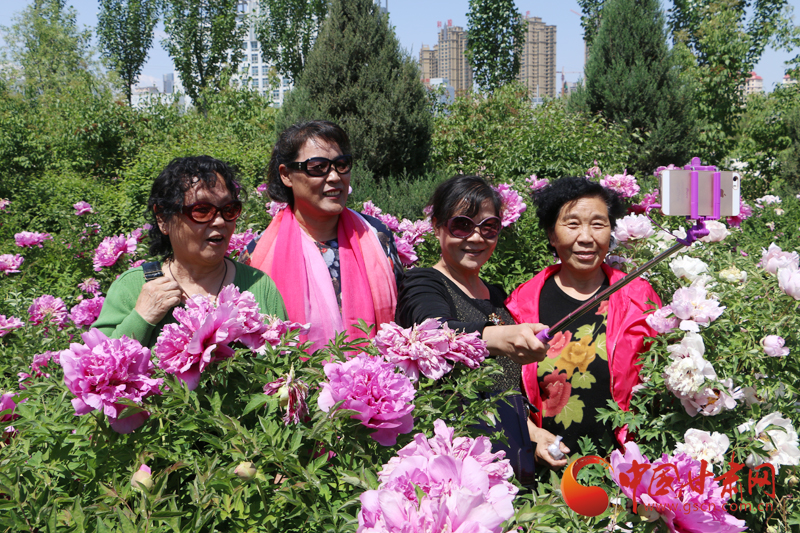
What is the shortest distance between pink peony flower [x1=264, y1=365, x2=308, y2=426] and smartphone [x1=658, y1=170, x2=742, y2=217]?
813 mm

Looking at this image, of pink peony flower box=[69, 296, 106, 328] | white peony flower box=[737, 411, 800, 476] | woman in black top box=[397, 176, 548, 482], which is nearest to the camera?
white peony flower box=[737, 411, 800, 476]

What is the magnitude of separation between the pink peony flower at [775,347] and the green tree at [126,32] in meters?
41.1

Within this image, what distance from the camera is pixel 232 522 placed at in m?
1.03

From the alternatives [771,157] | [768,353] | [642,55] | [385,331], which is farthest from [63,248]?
[771,157]

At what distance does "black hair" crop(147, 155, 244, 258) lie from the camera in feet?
6.11

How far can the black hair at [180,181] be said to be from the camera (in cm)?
186

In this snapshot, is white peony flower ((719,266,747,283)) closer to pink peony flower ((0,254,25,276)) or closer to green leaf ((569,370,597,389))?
green leaf ((569,370,597,389))

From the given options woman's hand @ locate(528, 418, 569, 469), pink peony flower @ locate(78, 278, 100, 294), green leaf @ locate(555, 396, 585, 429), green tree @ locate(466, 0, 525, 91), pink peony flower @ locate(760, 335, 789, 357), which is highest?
green tree @ locate(466, 0, 525, 91)

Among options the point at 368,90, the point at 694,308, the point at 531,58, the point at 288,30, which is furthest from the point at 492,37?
the point at 531,58

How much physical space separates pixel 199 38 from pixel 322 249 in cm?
3639

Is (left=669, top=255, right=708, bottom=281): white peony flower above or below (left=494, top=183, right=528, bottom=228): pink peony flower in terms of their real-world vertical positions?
below

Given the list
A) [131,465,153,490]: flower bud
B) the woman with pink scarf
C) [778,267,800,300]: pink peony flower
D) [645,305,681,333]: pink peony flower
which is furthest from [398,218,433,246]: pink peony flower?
[131,465,153,490]: flower bud

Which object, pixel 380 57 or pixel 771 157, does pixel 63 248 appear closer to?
pixel 380 57

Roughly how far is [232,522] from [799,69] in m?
15.5
